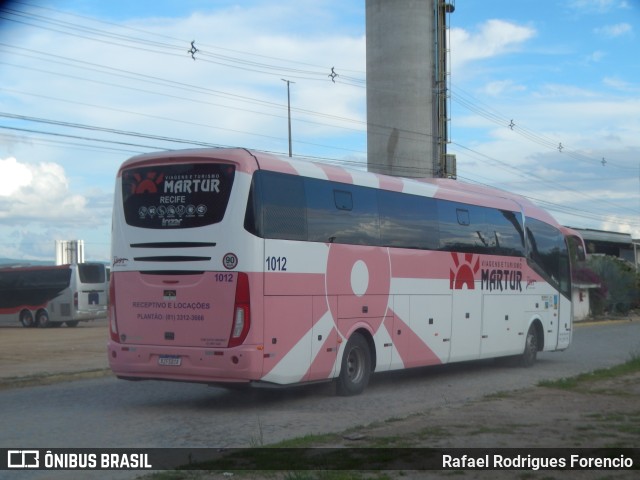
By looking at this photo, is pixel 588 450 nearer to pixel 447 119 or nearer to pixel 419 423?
pixel 419 423

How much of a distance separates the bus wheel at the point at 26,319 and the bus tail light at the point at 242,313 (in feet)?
123

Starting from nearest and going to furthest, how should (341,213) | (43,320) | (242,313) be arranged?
(242,313)
(341,213)
(43,320)

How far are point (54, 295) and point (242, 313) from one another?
36314 millimetres

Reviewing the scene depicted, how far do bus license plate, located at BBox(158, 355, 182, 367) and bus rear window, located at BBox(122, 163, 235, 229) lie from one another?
1.91 metres

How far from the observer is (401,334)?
16344 millimetres

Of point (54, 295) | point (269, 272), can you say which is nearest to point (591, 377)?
point (269, 272)

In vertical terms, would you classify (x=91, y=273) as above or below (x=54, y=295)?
above

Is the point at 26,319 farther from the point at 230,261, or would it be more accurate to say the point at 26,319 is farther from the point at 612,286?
the point at 230,261

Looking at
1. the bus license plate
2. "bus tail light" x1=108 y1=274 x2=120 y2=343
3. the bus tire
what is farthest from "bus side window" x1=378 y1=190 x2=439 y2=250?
the bus tire

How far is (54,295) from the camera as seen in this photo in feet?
153

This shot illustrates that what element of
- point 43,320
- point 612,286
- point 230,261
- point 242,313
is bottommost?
point 43,320

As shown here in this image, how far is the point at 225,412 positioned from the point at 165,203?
10.6ft

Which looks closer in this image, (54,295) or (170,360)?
(170,360)

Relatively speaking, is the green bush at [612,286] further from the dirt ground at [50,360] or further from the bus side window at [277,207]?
the bus side window at [277,207]
